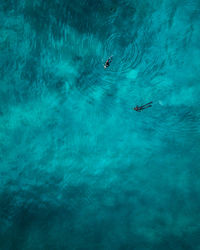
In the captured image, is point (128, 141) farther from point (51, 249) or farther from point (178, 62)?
point (51, 249)

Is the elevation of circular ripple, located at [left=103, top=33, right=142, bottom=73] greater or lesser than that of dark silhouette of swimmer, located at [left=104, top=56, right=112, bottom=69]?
greater

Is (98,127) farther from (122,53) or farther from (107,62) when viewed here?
(122,53)

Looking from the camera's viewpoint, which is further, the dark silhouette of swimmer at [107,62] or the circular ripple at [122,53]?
the circular ripple at [122,53]

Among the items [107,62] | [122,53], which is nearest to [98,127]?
[107,62]

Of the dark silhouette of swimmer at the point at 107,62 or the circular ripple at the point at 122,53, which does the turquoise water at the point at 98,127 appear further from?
the dark silhouette of swimmer at the point at 107,62

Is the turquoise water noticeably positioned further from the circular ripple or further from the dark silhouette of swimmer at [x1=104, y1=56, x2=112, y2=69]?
the dark silhouette of swimmer at [x1=104, y1=56, x2=112, y2=69]

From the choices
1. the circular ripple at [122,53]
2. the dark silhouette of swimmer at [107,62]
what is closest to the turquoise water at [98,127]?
the circular ripple at [122,53]

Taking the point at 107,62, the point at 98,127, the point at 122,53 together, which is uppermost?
the point at 122,53

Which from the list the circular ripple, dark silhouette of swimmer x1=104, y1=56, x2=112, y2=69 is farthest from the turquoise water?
dark silhouette of swimmer x1=104, y1=56, x2=112, y2=69

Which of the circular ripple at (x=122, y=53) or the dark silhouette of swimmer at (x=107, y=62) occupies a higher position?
the circular ripple at (x=122, y=53)
